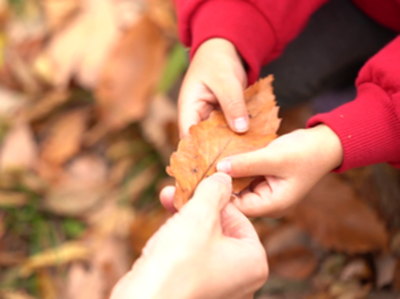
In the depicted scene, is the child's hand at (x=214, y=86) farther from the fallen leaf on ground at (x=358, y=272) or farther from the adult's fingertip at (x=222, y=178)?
the fallen leaf on ground at (x=358, y=272)

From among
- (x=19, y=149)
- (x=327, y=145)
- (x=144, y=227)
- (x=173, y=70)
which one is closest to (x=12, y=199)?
(x=19, y=149)

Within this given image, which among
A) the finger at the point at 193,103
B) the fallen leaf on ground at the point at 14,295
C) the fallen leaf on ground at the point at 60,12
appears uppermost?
the fallen leaf on ground at the point at 60,12

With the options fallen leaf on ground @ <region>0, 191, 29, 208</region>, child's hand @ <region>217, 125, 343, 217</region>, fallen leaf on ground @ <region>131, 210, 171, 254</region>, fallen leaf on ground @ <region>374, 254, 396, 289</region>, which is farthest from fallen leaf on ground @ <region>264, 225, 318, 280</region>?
fallen leaf on ground @ <region>0, 191, 29, 208</region>

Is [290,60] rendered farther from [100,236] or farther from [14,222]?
[14,222]

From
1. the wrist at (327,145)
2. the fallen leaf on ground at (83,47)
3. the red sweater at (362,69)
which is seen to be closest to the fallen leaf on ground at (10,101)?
the fallen leaf on ground at (83,47)

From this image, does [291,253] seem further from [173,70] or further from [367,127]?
[173,70]
